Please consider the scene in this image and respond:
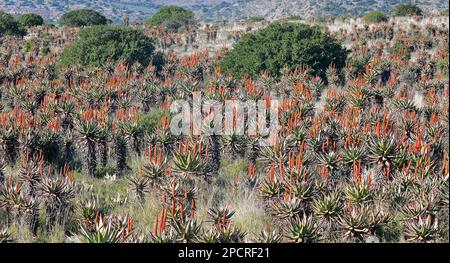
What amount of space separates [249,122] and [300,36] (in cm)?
1123

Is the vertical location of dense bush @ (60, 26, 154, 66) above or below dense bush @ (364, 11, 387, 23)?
below

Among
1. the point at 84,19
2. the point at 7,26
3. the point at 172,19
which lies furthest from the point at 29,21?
the point at 172,19

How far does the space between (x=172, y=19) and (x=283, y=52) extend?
2986cm

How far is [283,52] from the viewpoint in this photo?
20906 millimetres

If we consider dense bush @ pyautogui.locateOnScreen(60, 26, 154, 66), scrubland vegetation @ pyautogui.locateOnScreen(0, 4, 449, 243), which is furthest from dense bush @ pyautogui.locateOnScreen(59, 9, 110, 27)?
scrubland vegetation @ pyautogui.locateOnScreen(0, 4, 449, 243)

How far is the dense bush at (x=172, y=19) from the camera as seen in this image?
47.4 meters

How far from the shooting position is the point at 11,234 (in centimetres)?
680

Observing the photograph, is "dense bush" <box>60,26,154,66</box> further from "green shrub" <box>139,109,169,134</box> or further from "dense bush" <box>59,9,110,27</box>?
"dense bush" <box>59,9,110,27</box>

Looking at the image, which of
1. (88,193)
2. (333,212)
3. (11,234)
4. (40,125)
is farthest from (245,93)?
(11,234)

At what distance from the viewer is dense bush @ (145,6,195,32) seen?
47375 mm

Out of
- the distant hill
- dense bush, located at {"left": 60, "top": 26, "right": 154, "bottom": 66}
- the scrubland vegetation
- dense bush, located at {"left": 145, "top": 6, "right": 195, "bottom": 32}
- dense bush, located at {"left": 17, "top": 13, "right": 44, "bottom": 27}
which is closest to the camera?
the scrubland vegetation

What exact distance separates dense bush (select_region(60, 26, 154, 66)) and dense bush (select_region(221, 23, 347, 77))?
4995mm

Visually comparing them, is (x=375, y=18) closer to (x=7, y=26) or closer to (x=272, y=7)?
(x=7, y=26)
